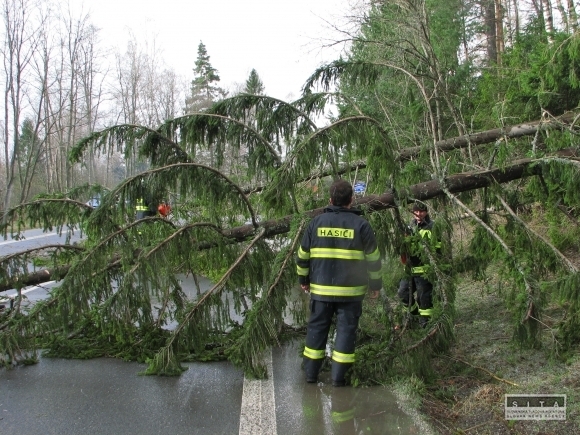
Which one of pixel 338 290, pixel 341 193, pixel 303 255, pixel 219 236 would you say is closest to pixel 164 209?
pixel 219 236

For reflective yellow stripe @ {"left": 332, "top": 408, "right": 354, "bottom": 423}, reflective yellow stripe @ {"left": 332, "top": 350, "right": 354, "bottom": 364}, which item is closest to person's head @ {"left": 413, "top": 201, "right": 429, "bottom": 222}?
reflective yellow stripe @ {"left": 332, "top": 350, "right": 354, "bottom": 364}

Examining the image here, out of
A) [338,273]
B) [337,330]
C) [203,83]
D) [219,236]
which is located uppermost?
[203,83]

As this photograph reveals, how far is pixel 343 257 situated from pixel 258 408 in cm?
130

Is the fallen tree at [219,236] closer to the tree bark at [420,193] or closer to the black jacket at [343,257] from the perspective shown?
the tree bark at [420,193]

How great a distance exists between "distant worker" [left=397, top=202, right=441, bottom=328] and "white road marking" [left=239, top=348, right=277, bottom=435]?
1.41 m

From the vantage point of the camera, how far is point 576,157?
467 centimetres

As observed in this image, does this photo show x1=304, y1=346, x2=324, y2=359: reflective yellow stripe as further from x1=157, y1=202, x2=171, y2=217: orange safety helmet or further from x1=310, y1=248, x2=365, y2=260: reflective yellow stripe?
x1=157, y1=202, x2=171, y2=217: orange safety helmet

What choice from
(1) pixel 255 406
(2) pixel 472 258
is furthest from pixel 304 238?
(2) pixel 472 258

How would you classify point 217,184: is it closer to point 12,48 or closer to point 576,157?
point 576,157

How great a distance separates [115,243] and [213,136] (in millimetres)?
1528

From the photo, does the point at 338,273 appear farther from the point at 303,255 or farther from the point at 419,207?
the point at 419,207

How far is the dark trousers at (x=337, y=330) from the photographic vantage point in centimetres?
380

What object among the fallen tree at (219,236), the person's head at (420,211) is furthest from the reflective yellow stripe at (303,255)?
the person's head at (420,211)

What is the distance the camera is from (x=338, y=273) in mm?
3760
